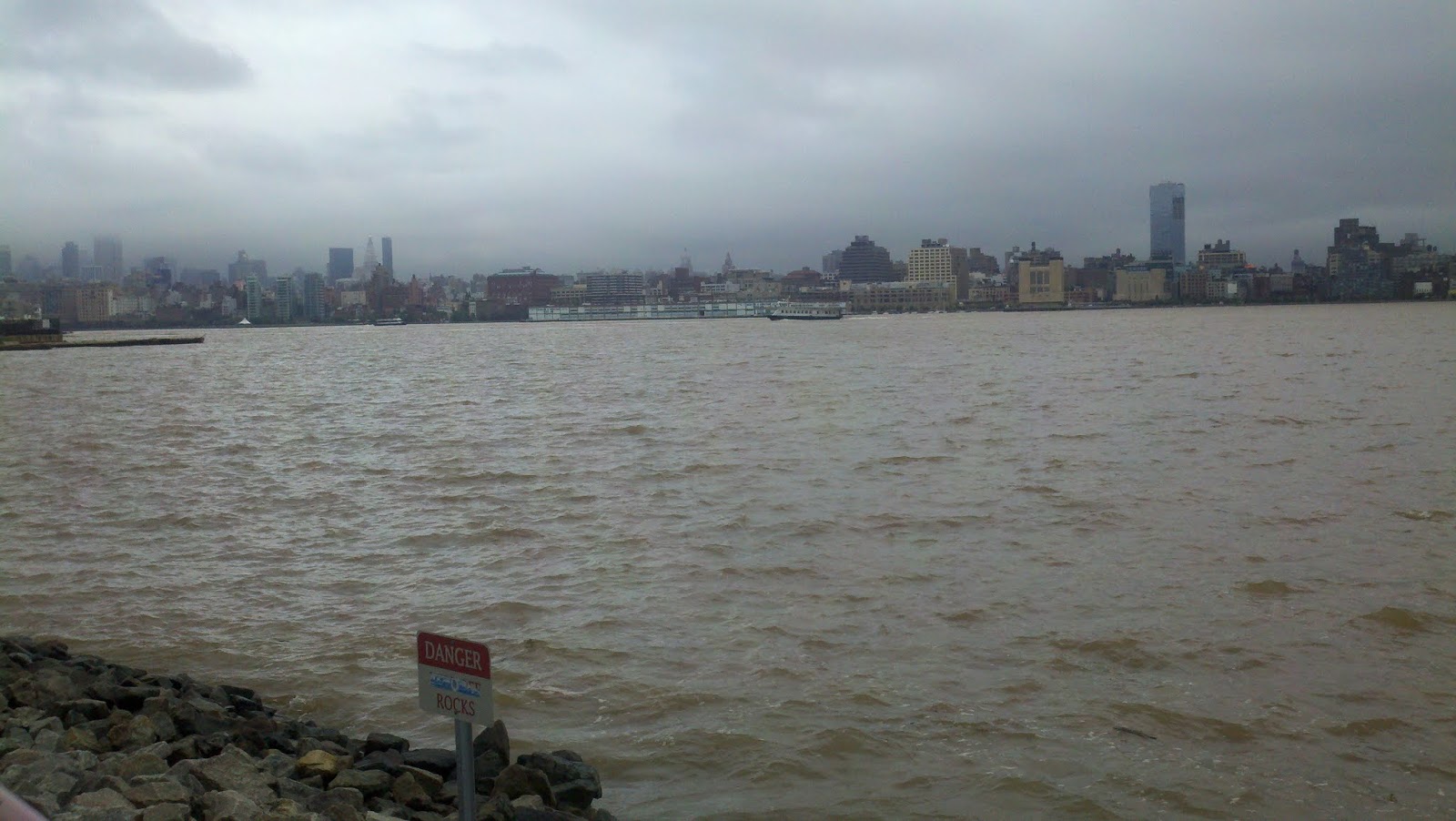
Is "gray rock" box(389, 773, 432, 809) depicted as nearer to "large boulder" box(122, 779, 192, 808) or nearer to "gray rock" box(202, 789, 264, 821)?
"gray rock" box(202, 789, 264, 821)

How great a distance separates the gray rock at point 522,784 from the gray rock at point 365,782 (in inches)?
22.5

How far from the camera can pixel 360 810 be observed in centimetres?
521

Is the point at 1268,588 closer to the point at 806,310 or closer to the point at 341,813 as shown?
the point at 341,813

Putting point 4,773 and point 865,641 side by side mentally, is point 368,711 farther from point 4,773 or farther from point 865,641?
point 865,641

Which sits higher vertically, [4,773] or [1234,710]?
[4,773]

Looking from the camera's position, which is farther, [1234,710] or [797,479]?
[797,479]

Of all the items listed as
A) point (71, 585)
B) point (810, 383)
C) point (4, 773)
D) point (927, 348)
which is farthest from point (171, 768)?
point (927, 348)

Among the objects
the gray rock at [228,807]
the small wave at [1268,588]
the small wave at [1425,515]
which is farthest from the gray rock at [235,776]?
the small wave at [1425,515]

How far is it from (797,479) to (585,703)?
929 centimetres

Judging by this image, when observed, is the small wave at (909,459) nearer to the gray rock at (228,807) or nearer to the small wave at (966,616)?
the small wave at (966,616)

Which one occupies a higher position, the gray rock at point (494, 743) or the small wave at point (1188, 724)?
the gray rock at point (494, 743)

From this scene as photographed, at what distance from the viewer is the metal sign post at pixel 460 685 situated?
378 centimetres

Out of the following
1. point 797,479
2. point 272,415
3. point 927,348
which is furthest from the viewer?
point 927,348

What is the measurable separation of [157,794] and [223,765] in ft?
1.60
